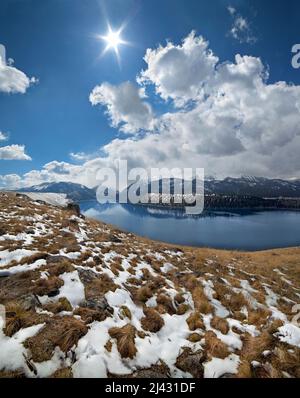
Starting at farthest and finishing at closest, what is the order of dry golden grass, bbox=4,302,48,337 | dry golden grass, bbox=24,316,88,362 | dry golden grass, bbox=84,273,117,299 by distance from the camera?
dry golden grass, bbox=84,273,117,299, dry golden grass, bbox=4,302,48,337, dry golden grass, bbox=24,316,88,362

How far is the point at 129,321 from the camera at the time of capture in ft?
25.7

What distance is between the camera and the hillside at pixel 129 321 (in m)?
5.73

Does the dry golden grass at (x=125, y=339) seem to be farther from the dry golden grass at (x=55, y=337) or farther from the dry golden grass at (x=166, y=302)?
the dry golden grass at (x=166, y=302)

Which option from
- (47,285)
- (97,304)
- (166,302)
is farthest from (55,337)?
(166,302)

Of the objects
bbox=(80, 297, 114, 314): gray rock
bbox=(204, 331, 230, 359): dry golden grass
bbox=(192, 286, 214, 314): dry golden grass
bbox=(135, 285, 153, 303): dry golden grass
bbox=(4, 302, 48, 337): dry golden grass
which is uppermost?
bbox=(4, 302, 48, 337): dry golden grass

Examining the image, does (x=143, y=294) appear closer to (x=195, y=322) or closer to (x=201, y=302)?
(x=195, y=322)

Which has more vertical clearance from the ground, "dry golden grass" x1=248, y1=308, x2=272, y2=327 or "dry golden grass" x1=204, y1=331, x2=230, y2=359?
"dry golden grass" x1=204, y1=331, x2=230, y2=359

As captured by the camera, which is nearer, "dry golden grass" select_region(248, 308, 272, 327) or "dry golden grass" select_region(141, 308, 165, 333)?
"dry golden grass" select_region(141, 308, 165, 333)

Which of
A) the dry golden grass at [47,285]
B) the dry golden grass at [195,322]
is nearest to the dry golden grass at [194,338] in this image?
the dry golden grass at [195,322]

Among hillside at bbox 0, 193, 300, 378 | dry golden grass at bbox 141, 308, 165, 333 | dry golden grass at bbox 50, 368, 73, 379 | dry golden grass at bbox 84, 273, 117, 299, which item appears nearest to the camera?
dry golden grass at bbox 50, 368, 73, 379

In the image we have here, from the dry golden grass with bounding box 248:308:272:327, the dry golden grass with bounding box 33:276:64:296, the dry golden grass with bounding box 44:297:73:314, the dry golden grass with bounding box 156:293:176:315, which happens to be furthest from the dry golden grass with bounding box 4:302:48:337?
the dry golden grass with bounding box 248:308:272:327

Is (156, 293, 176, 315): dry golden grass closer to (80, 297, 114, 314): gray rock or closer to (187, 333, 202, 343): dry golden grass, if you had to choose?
(187, 333, 202, 343): dry golden grass

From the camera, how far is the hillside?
225 inches
